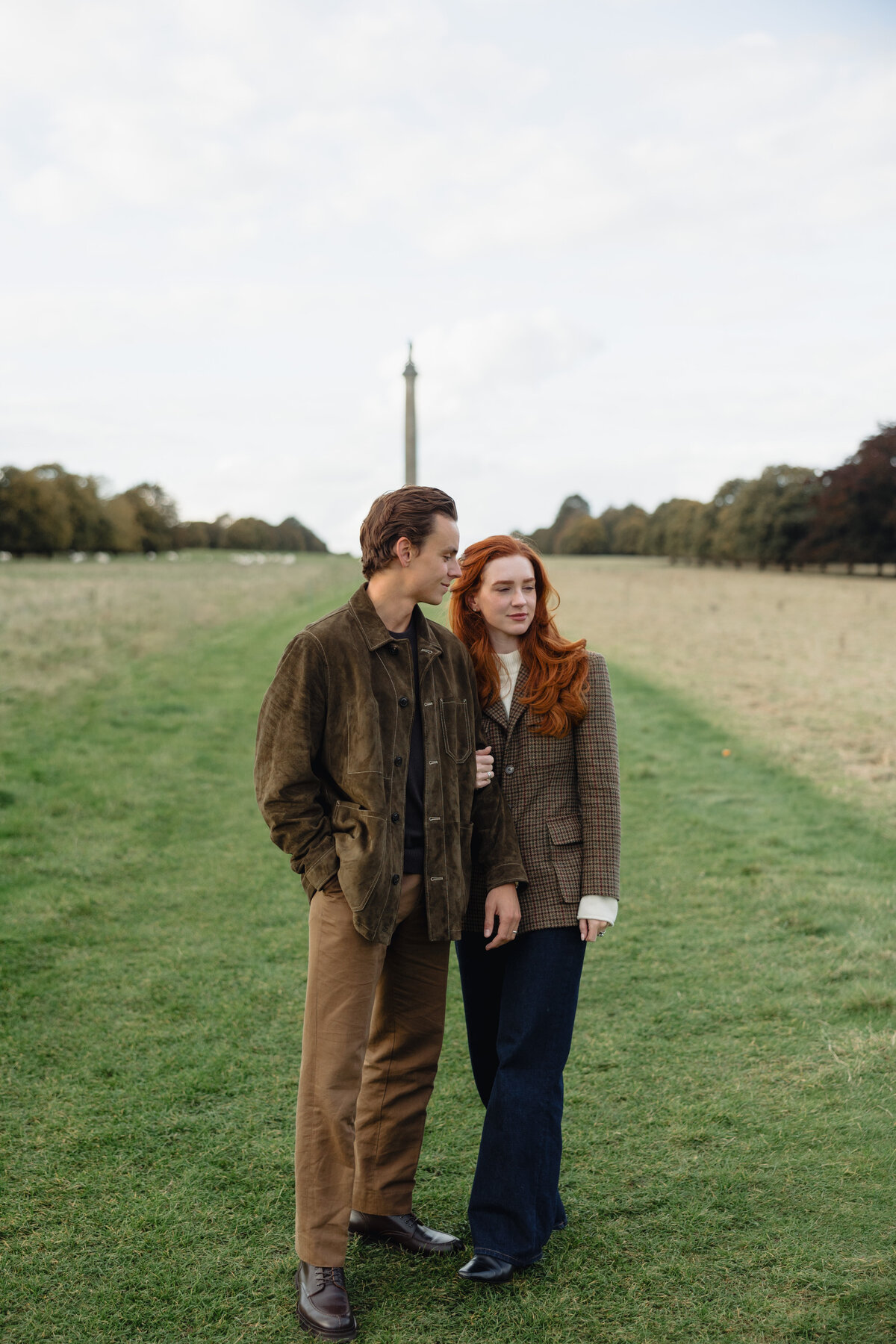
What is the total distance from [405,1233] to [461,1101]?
1.03m

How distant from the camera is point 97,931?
6.21 meters

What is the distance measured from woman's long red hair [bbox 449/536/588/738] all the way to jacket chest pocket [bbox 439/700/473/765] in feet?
0.66

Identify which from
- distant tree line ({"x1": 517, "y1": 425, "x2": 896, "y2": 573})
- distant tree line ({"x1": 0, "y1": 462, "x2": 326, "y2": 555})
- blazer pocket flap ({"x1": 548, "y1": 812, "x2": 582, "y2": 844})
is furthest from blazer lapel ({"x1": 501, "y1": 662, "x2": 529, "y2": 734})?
distant tree line ({"x1": 0, "y1": 462, "x2": 326, "y2": 555})

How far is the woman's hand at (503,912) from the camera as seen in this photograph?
10.6 ft

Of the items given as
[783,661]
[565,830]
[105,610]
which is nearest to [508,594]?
[565,830]

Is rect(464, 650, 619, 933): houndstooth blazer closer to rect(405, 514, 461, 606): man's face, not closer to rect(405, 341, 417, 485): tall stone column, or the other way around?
rect(405, 514, 461, 606): man's face

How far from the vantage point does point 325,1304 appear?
3008 mm

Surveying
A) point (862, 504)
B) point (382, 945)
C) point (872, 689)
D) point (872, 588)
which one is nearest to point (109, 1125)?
point (382, 945)

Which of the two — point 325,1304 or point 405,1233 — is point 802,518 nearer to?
point 405,1233

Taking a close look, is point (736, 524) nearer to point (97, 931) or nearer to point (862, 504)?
point (862, 504)

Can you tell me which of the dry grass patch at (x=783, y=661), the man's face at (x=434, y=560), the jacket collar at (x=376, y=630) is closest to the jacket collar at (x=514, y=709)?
the jacket collar at (x=376, y=630)

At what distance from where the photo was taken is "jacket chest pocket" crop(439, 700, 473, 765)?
3184 millimetres

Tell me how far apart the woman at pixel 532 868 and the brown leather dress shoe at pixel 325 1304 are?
0.39 meters

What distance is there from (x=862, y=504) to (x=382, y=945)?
226ft
